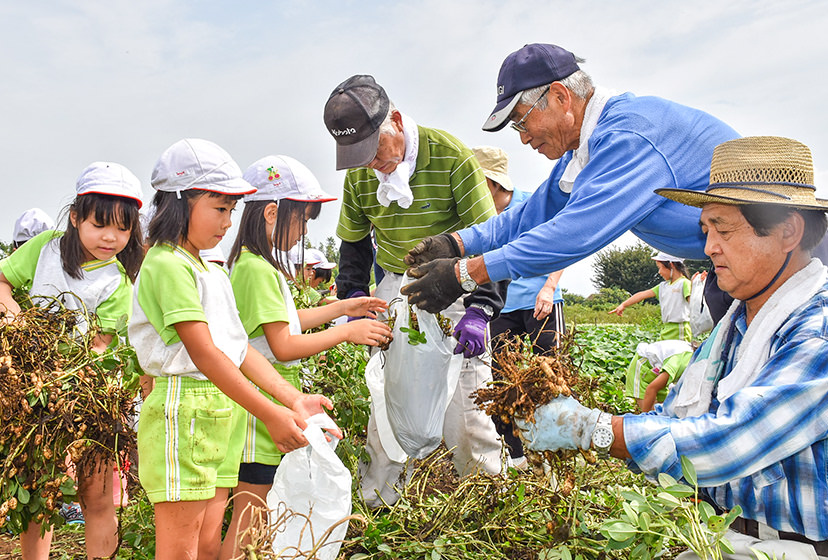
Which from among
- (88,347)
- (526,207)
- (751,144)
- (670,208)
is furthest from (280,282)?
(751,144)

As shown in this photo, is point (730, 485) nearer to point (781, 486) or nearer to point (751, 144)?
point (781, 486)

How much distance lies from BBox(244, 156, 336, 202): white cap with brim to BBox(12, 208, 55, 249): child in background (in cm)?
330

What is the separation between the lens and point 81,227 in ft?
8.65

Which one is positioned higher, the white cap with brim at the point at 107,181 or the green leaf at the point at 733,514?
the white cap with brim at the point at 107,181

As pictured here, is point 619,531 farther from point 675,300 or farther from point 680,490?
point 675,300

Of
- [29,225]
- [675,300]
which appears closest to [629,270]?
[675,300]

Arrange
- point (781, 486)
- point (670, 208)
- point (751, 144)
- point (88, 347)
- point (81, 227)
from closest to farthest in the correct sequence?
point (781, 486), point (751, 144), point (670, 208), point (88, 347), point (81, 227)

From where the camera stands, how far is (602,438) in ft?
4.70

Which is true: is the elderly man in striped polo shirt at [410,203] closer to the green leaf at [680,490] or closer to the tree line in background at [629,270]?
the green leaf at [680,490]

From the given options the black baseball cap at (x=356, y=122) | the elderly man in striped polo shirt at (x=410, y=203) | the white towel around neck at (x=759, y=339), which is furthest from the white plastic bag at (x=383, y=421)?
the white towel around neck at (x=759, y=339)

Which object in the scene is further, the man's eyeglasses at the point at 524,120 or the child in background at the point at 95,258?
the child in background at the point at 95,258

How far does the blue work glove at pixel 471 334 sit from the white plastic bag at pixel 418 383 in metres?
0.07

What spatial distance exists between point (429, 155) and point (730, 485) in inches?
72.5

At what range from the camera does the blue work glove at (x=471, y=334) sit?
2562 mm
